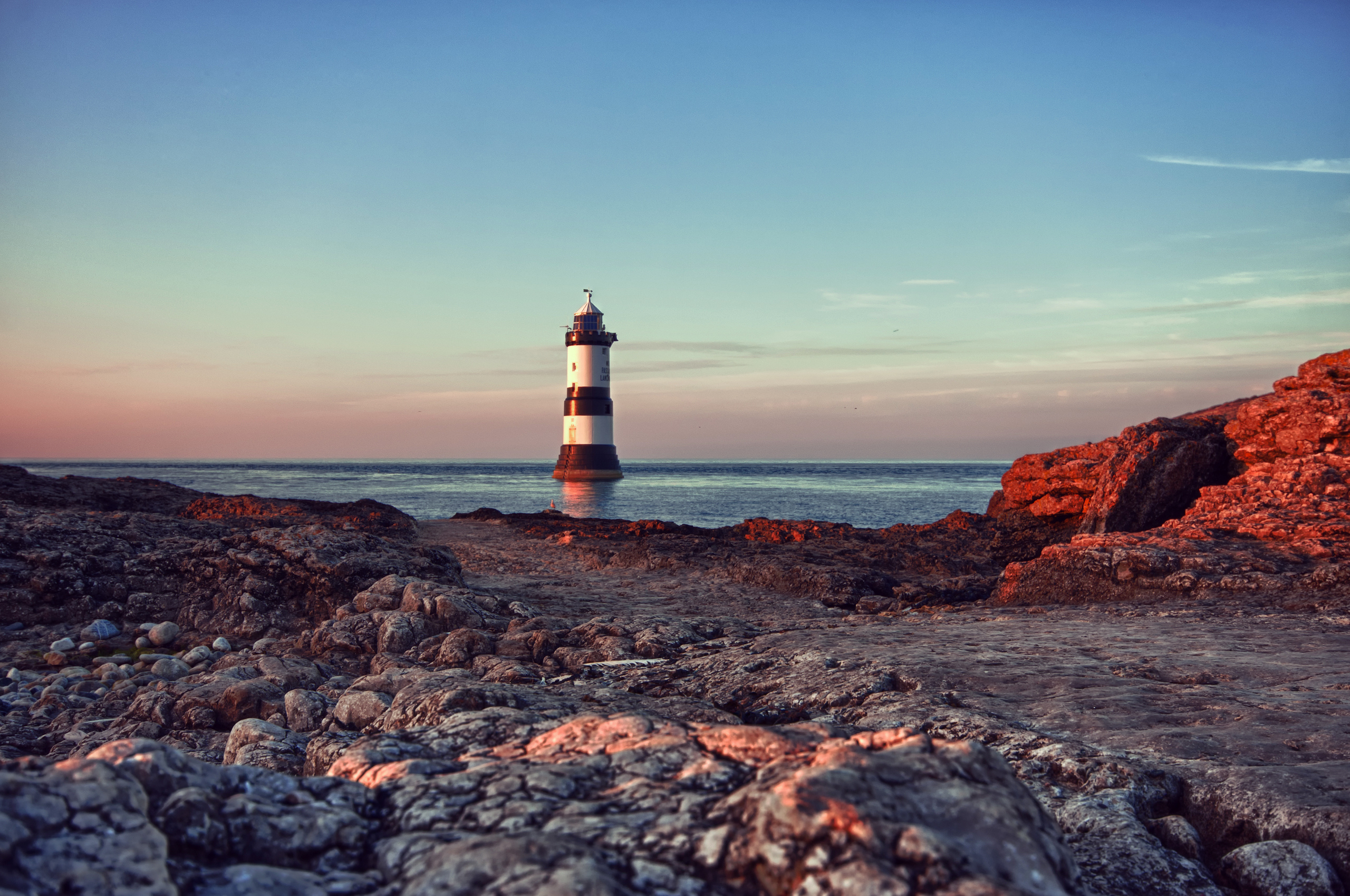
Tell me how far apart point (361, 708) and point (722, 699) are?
258cm

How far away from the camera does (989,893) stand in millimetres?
2154

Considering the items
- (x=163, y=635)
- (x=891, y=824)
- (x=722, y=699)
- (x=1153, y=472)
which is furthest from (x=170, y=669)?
(x=1153, y=472)

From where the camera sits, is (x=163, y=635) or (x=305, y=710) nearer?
(x=305, y=710)

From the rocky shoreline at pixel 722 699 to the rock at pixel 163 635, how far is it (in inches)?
0.9

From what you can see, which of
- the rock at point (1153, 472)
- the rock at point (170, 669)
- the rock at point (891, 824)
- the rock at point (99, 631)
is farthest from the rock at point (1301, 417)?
the rock at point (99, 631)

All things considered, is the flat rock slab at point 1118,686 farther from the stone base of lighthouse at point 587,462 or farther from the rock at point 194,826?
the stone base of lighthouse at point 587,462

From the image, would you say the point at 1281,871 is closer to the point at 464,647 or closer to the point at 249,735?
the point at 249,735

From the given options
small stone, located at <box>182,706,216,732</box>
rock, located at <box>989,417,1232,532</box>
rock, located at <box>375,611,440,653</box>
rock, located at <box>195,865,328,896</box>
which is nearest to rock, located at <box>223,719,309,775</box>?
small stone, located at <box>182,706,216,732</box>

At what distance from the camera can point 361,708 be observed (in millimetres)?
5484

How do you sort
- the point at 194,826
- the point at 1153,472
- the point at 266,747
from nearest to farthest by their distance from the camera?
the point at 194,826 → the point at 266,747 → the point at 1153,472

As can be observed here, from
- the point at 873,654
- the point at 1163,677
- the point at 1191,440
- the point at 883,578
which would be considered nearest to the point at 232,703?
the point at 873,654

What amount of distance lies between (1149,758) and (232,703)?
636 cm

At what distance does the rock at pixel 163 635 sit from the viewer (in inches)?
365

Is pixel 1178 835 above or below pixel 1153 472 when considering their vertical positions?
below
